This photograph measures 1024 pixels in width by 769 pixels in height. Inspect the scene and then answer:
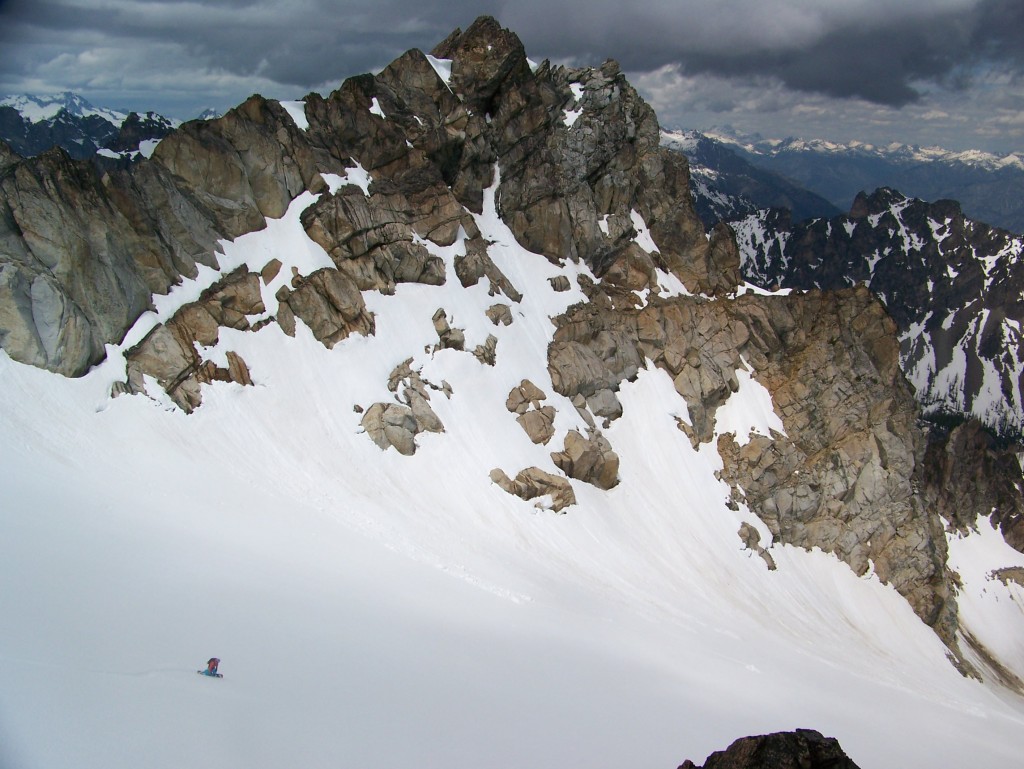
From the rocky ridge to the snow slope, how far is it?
4.59 ft

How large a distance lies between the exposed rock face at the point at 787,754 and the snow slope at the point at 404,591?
6690mm

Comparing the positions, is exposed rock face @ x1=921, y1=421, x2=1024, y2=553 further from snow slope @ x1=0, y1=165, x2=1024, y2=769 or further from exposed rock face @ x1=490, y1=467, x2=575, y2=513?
exposed rock face @ x1=490, y1=467, x2=575, y2=513

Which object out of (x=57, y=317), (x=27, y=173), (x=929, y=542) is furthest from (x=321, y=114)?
(x=929, y=542)

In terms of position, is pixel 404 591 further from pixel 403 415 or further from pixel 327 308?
pixel 327 308

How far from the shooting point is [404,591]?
3009 centimetres

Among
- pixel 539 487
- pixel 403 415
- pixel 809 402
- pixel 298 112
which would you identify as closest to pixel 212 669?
pixel 403 415

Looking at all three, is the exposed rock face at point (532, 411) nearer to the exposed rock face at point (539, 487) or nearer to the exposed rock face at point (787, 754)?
the exposed rock face at point (539, 487)

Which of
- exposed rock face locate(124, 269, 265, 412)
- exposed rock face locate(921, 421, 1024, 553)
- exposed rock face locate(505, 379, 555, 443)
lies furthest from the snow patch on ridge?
exposed rock face locate(921, 421, 1024, 553)

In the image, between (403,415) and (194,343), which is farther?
(403,415)

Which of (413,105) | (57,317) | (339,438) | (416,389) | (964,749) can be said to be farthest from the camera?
(413,105)

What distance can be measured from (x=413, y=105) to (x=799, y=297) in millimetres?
44068

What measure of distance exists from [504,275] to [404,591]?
35.4m

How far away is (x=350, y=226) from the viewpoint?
1975 inches

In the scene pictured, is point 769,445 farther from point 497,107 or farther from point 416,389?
point 497,107
